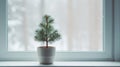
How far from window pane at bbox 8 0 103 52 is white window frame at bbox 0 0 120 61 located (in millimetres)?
35

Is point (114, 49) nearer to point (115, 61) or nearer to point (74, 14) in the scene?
point (115, 61)

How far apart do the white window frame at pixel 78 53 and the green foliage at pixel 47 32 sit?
0.16m

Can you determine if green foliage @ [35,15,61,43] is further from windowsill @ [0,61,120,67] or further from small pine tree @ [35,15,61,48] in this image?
windowsill @ [0,61,120,67]

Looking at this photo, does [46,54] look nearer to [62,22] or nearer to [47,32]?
[47,32]

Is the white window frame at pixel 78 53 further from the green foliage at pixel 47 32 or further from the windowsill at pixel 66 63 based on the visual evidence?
the green foliage at pixel 47 32

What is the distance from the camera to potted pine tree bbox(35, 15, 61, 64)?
5.12ft

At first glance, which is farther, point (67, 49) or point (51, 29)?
point (67, 49)

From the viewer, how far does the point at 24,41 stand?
1707 millimetres

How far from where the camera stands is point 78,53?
1704 millimetres

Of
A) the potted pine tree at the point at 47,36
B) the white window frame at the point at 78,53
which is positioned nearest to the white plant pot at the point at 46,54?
the potted pine tree at the point at 47,36

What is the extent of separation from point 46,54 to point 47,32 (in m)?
0.15

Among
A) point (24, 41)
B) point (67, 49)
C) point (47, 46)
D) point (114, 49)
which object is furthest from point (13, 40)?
point (114, 49)

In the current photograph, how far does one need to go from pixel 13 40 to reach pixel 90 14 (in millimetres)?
586

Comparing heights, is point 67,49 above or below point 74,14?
below
